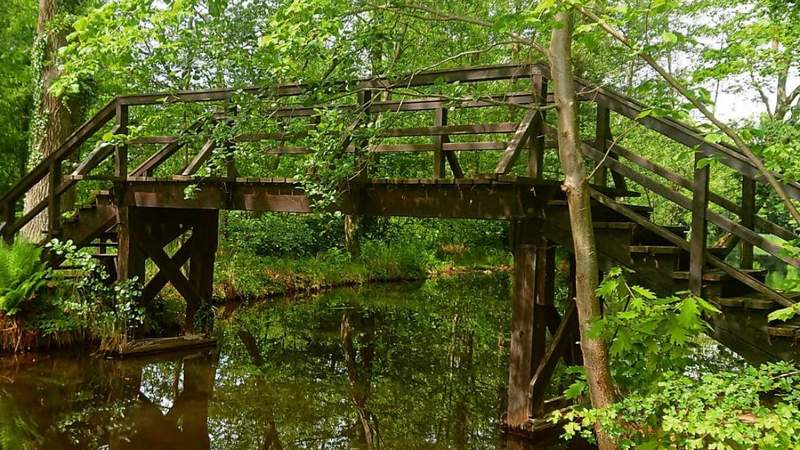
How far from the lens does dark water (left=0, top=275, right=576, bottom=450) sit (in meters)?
6.44

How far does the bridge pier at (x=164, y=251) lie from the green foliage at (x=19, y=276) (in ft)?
3.63

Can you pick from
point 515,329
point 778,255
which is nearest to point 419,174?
point 515,329

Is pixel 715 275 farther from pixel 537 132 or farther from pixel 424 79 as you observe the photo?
pixel 424 79

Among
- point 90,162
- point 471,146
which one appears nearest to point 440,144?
point 471,146

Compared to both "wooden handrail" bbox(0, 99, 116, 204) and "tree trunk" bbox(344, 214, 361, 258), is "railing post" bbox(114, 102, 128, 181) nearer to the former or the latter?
"wooden handrail" bbox(0, 99, 116, 204)

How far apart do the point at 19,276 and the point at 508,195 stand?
7178 mm

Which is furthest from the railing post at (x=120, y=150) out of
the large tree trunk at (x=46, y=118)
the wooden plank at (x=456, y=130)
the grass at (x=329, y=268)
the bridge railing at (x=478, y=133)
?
the grass at (x=329, y=268)

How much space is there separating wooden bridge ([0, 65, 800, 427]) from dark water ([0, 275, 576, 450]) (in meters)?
1.27

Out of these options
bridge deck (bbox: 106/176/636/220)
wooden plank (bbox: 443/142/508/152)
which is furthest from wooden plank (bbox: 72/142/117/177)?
wooden plank (bbox: 443/142/508/152)

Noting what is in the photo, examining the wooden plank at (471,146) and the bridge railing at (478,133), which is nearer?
the bridge railing at (478,133)

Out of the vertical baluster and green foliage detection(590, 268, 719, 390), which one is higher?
the vertical baluster

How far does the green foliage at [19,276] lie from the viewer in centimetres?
873

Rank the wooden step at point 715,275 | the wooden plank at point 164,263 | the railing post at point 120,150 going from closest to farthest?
the wooden step at point 715,275
the railing post at point 120,150
the wooden plank at point 164,263

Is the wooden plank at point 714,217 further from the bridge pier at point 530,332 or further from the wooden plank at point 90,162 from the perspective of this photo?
the wooden plank at point 90,162
